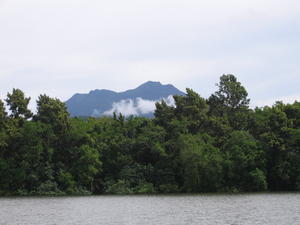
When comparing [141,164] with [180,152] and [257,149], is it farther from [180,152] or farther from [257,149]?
[257,149]

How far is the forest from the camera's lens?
77938 millimetres

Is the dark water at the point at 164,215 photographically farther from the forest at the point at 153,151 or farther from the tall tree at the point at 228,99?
the tall tree at the point at 228,99

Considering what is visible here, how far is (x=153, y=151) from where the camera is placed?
83.4m

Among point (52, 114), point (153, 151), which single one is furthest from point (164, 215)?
point (52, 114)

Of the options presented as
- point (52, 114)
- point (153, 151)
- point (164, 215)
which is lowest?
point (164, 215)

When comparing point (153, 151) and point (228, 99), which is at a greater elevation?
point (228, 99)

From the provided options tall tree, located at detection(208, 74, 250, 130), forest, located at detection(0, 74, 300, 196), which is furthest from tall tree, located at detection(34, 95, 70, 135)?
tall tree, located at detection(208, 74, 250, 130)

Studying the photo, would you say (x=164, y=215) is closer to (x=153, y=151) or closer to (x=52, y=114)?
(x=153, y=151)

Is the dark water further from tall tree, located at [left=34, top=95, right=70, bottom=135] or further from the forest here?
tall tree, located at [left=34, top=95, right=70, bottom=135]

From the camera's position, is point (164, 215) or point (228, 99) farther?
point (228, 99)

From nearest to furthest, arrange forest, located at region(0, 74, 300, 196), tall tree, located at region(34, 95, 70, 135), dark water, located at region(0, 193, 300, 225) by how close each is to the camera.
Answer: dark water, located at region(0, 193, 300, 225)
forest, located at region(0, 74, 300, 196)
tall tree, located at region(34, 95, 70, 135)

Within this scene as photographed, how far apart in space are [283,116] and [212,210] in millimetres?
37669

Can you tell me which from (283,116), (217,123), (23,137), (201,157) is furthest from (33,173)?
(283,116)

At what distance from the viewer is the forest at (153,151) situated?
77938 millimetres
